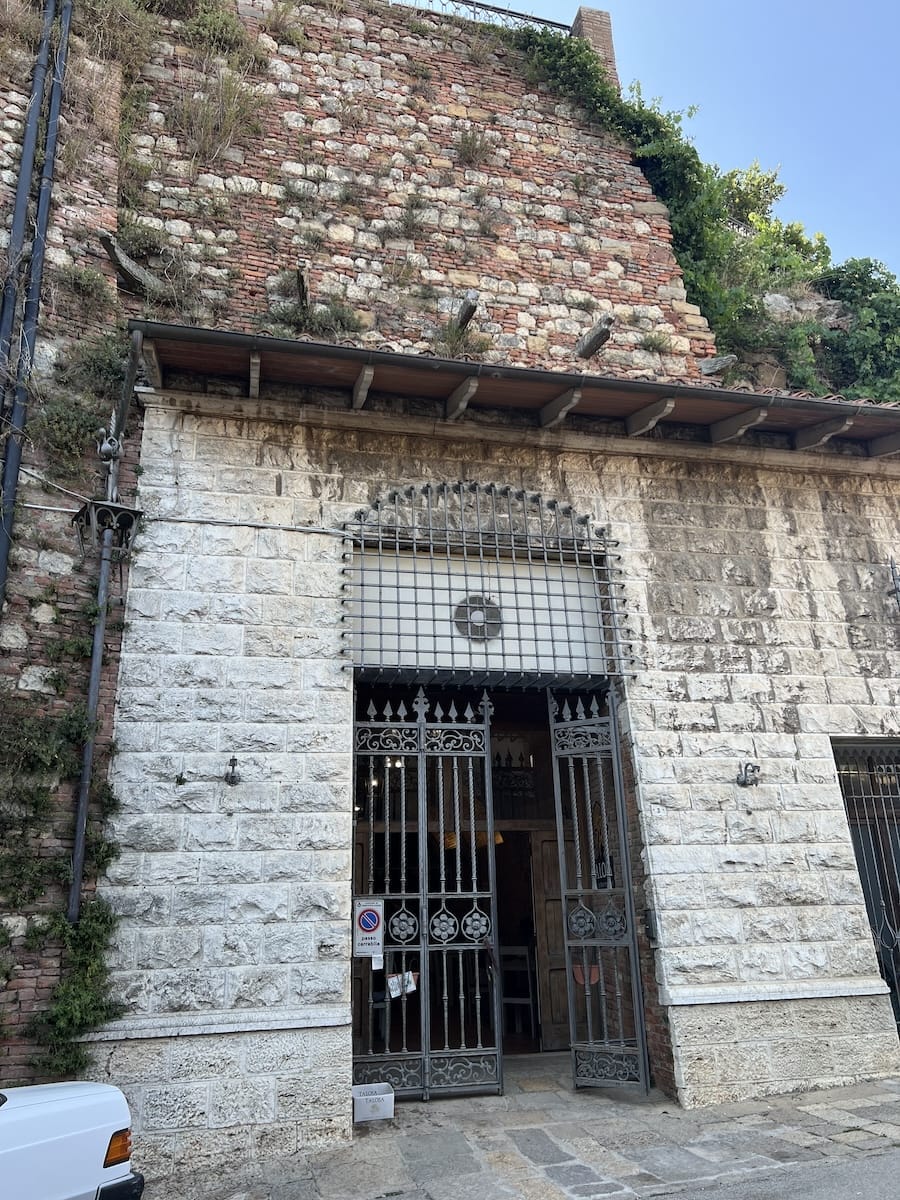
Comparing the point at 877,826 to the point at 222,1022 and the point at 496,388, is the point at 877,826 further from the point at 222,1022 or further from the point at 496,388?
the point at 222,1022

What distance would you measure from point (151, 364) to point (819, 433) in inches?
226

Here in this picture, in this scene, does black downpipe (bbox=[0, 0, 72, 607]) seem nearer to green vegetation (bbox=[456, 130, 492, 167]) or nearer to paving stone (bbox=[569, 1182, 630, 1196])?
green vegetation (bbox=[456, 130, 492, 167])

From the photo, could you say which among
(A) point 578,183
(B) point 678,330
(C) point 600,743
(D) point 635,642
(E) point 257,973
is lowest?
(E) point 257,973

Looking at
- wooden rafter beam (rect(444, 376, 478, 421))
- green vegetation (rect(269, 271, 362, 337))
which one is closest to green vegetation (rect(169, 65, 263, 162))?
green vegetation (rect(269, 271, 362, 337))

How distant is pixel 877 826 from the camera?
7598 mm

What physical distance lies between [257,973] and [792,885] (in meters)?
4.13

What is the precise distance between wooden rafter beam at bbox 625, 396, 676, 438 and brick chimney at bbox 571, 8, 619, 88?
5.69 metres

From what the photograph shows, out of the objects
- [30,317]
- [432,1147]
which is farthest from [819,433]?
[30,317]

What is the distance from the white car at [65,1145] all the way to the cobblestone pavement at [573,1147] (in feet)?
4.51

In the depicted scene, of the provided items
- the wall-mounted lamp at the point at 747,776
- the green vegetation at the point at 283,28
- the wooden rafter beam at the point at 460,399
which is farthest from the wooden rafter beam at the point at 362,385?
the green vegetation at the point at 283,28

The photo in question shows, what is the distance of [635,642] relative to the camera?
6.95m

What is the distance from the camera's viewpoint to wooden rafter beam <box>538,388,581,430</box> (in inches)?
269

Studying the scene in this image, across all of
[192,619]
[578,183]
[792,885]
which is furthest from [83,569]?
[578,183]

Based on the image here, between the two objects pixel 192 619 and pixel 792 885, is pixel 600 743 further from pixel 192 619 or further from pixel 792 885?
pixel 192 619
